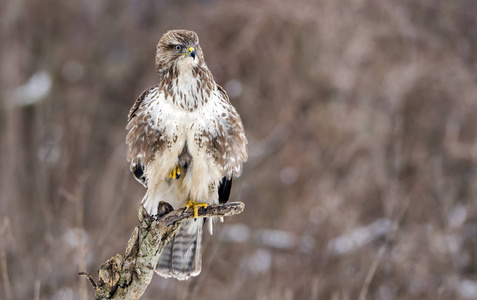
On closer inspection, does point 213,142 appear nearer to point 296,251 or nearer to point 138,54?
point 296,251

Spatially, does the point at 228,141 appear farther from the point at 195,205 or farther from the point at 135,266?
the point at 135,266

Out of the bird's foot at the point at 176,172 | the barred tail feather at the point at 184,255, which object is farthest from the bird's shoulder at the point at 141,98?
the barred tail feather at the point at 184,255

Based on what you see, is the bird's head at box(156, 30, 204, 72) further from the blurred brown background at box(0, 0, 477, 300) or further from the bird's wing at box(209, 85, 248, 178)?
the blurred brown background at box(0, 0, 477, 300)

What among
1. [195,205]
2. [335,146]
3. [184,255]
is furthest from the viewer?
[335,146]

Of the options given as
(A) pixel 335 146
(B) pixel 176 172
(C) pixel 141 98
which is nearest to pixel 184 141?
(B) pixel 176 172

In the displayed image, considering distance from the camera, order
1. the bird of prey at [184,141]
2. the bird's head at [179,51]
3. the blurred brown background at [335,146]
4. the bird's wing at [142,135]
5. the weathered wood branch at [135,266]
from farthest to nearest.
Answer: the blurred brown background at [335,146]
the bird's wing at [142,135]
the bird of prey at [184,141]
the bird's head at [179,51]
the weathered wood branch at [135,266]

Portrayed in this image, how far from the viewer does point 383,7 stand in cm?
819

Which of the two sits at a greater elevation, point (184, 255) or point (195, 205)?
point (195, 205)

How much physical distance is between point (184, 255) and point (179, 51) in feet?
3.50

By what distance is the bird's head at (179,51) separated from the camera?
287cm

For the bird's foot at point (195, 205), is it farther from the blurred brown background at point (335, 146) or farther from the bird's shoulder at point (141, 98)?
the blurred brown background at point (335, 146)

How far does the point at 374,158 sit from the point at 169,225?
585cm

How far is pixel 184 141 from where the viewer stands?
121 inches

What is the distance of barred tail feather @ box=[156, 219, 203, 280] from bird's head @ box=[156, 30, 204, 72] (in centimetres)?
91
